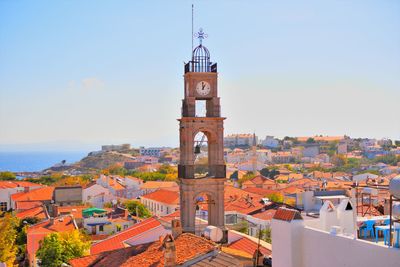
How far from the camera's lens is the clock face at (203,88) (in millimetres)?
20266

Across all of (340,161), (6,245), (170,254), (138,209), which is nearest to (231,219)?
(6,245)

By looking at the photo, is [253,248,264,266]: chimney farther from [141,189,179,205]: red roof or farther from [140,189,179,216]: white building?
[141,189,179,205]: red roof

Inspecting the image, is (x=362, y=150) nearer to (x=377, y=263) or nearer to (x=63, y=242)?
(x=63, y=242)

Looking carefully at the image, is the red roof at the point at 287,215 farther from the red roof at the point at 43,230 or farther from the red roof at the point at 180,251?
the red roof at the point at 43,230

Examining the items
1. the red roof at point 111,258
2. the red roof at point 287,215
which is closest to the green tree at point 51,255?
the red roof at point 111,258

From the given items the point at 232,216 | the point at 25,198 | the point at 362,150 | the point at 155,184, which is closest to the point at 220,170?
the point at 232,216

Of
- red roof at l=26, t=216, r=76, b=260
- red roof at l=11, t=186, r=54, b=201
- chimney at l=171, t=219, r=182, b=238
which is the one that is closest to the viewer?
chimney at l=171, t=219, r=182, b=238

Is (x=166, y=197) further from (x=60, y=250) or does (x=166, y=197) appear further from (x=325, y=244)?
(x=325, y=244)

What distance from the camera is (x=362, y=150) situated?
190 m

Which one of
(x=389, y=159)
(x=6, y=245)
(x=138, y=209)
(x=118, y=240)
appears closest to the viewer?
(x=6, y=245)

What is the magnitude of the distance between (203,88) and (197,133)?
1.68m

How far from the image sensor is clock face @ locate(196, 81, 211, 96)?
66.5ft

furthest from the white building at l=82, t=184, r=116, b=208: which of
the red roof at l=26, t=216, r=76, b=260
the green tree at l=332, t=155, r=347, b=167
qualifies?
the green tree at l=332, t=155, r=347, b=167

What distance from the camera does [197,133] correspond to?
20484 millimetres
